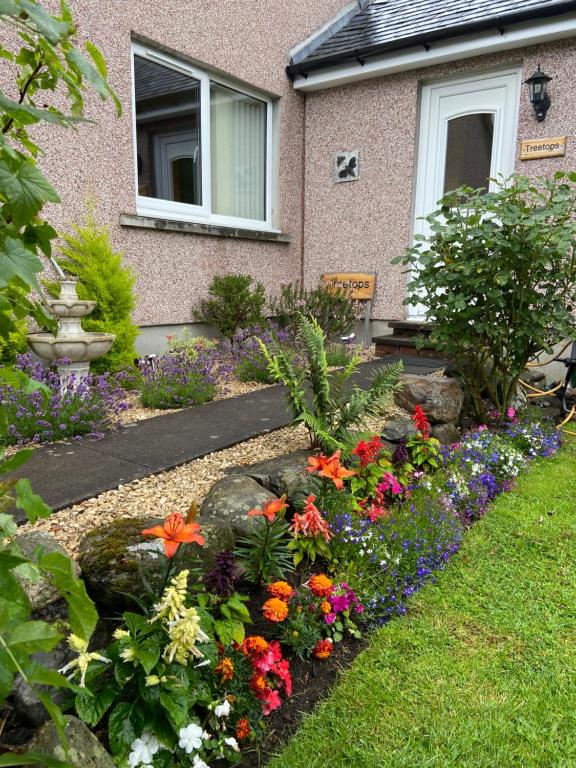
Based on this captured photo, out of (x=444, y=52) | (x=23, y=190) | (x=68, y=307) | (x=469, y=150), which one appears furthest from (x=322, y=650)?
(x=444, y=52)

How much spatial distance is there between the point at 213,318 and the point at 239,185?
202 centimetres

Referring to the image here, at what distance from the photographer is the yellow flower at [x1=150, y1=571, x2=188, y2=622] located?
146 centimetres

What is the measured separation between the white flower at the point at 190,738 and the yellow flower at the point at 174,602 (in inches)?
10.5

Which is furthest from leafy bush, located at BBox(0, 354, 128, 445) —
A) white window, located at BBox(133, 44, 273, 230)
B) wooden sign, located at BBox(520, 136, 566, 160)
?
wooden sign, located at BBox(520, 136, 566, 160)

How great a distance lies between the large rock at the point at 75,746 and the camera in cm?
126

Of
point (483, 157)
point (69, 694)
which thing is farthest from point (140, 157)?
point (69, 694)

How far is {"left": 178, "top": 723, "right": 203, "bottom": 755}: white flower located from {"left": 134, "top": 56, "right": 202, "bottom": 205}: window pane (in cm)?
550

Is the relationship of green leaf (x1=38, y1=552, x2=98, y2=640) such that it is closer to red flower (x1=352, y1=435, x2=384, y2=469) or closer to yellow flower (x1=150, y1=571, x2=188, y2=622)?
yellow flower (x1=150, y1=571, x2=188, y2=622)

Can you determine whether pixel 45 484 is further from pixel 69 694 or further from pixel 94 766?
pixel 94 766

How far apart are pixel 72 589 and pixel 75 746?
0.77 m

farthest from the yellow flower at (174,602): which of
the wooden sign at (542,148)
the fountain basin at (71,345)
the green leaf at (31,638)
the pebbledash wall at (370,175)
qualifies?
the wooden sign at (542,148)

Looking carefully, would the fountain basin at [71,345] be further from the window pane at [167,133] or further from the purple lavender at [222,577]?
the purple lavender at [222,577]

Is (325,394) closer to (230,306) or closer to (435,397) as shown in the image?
(435,397)

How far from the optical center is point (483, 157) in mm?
6648
